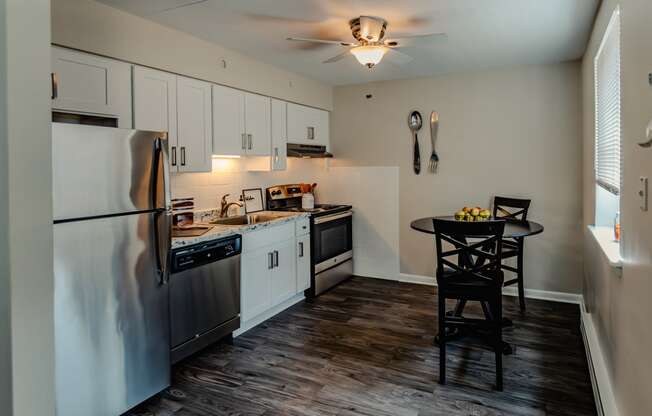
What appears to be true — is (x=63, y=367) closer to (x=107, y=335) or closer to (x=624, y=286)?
(x=107, y=335)

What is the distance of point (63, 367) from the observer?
2.10 m

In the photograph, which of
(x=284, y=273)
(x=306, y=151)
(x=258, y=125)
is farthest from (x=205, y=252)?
(x=306, y=151)

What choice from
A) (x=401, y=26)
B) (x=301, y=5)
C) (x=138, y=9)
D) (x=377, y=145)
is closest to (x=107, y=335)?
(x=138, y=9)

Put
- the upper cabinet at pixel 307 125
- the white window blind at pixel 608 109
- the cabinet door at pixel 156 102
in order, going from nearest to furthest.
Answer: the white window blind at pixel 608 109 → the cabinet door at pixel 156 102 → the upper cabinet at pixel 307 125

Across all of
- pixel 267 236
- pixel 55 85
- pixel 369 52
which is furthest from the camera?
pixel 267 236

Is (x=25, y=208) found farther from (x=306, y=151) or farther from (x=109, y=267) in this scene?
(x=306, y=151)

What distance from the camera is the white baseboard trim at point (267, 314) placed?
3.62m

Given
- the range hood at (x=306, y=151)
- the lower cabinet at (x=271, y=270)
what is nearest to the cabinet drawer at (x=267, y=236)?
the lower cabinet at (x=271, y=270)

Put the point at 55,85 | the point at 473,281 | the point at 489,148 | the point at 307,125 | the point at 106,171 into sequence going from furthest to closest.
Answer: the point at 307,125, the point at 489,148, the point at 473,281, the point at 55,85, the point at 106,171

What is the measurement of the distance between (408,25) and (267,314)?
2.66 metres

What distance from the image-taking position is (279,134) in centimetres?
448

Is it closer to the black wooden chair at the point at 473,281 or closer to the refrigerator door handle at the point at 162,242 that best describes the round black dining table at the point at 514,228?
the black wooden chair at the point at 473,281

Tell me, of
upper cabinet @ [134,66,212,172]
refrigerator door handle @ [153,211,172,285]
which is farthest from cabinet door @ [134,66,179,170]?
refrigerator door handle @ [153,211,172,285]

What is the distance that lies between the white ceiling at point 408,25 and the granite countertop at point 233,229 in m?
1.47
